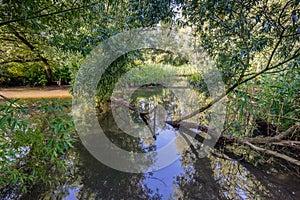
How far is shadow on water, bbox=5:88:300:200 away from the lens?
1.96 m

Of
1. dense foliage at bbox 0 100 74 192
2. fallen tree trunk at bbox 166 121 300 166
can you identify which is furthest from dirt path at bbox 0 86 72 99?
dense foliage at bbox 0 100 74 192

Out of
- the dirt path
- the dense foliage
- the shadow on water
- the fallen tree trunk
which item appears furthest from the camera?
the dirt path

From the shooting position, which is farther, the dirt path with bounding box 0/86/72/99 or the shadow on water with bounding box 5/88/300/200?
the dirt path with bounding box 0/86/72/99

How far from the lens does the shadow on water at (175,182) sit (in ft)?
6.41

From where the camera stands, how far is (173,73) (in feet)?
21.0

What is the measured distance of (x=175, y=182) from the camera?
2.21 m

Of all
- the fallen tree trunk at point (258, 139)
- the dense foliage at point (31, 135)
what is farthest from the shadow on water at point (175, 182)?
the dense foliage at point (31, 135)

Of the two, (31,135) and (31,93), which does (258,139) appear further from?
(31,93)

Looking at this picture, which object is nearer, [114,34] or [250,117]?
[114,34]

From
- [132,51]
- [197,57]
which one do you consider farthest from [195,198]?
[197,57]

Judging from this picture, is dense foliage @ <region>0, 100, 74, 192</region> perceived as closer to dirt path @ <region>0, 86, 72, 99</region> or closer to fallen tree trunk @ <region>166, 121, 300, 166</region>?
fallen tree trunk @ <region>166, 121, 300, 166</region>

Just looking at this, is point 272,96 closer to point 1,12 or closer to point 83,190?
point 83,190

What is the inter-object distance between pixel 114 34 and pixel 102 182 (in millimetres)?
1766

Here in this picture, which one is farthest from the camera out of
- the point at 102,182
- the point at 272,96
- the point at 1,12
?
the point at 272,96
